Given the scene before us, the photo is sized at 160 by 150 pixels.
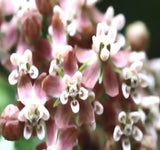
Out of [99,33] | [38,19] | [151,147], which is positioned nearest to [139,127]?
[151,147]

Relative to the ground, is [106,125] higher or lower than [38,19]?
lower

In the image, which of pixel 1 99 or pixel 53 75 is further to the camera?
pixel 1 99

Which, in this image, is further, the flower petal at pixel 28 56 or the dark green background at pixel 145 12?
the dark green background at pixel 145 12

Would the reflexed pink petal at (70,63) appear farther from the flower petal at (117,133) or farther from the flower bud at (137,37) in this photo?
the flower bud at (137,37)

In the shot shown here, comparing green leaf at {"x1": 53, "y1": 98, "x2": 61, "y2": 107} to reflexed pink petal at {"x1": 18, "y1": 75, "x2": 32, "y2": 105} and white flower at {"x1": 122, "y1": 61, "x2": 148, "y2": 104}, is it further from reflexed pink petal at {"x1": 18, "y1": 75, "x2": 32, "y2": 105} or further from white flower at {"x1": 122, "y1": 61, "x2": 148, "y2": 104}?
white flower at {"x1": 122, "y1": 61, "x2": 148, "y2": 104}

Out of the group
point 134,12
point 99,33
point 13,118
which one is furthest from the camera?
point 134,12

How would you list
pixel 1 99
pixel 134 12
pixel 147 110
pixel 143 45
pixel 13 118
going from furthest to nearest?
1. pixel 134 12
2. pixel 143 45
3. pixel 1 99
4. pixel 147 110
5. pixel 13 118

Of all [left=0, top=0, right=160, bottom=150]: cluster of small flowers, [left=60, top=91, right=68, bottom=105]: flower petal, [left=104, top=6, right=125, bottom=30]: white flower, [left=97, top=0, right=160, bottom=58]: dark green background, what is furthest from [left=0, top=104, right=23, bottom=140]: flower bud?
[left=97, top=0, right=160, bottom=58]: dark green background

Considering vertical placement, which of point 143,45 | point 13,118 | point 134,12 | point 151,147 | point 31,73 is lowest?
point 151,147

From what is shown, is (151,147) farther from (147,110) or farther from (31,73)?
(31,73)

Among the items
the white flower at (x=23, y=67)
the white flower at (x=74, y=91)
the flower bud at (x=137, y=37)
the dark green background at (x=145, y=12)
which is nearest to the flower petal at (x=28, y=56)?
the white flower at (x=23, y=67)
